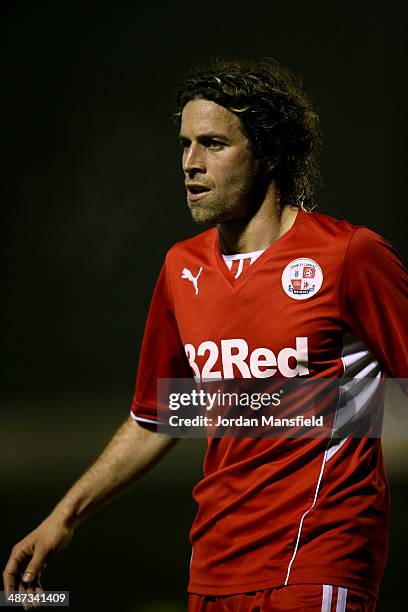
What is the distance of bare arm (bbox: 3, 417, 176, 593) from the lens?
6.38 feet

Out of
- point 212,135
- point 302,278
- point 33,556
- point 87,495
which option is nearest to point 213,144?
point 212,135

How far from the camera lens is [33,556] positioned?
6.43 ft

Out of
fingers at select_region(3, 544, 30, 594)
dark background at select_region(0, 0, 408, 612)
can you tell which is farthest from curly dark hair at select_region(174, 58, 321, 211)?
dark background at select_region(0, 0, 408, 612)

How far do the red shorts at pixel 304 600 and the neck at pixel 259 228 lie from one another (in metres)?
0.75

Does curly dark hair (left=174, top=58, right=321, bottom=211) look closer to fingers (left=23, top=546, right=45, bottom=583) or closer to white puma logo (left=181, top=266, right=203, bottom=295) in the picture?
white puma logo (left=181, top=266, right=203, bottom=295)

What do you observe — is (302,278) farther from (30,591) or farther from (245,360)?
(30,591)

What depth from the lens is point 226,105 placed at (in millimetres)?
2121

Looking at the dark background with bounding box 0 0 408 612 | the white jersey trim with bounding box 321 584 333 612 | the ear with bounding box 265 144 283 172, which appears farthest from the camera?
the dark background with bounding box 0 0 408 612

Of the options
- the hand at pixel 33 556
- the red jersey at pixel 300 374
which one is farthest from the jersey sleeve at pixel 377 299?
the hand at pixel 33 556

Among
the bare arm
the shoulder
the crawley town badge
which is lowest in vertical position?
the bare arm

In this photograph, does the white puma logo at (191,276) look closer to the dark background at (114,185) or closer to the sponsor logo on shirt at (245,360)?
the sponsor logo on shirt at (245,360)

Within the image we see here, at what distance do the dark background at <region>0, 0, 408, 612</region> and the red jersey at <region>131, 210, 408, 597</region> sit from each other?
2.34 m

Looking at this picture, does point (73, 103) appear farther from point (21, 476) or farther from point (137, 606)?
point (137, 606)

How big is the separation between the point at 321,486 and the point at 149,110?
134 inches
